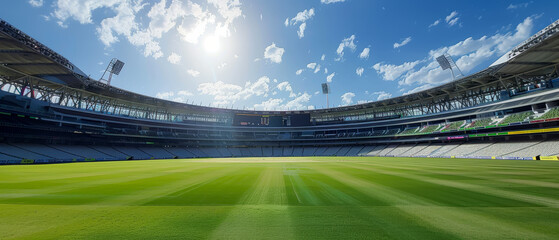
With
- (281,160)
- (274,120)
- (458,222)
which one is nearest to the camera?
(458,222)

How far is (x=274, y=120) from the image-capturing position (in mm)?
67562

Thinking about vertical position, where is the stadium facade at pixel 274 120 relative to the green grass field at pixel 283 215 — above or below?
above

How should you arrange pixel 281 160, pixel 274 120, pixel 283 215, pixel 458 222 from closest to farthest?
pixel 458 222 < pixel 283 215 < pixel 281 160 < pixel 274 120

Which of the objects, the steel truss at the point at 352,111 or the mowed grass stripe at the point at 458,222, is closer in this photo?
the mowed grass stripe at the point at 458,222

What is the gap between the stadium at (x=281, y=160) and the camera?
3.71 m

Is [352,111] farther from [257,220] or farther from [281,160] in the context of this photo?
[257,220]

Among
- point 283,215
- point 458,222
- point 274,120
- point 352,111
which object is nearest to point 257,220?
point 283,215

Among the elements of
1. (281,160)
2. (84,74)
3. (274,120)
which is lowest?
(281,160)

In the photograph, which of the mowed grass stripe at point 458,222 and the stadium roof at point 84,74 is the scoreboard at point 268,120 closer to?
the stadium roof at point 84,74

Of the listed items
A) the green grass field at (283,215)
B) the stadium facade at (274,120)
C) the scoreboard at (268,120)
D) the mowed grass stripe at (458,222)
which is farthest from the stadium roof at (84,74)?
the mowed grass stripe at (458,222)

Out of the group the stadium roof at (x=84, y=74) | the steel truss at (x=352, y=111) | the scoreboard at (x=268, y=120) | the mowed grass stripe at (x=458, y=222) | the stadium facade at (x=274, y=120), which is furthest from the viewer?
the scoreboard at (x=268, y=120)

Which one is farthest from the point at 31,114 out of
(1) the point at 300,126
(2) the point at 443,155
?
(2) the point at 443,155

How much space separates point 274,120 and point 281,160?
37.0 metres

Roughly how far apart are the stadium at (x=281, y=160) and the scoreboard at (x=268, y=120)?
496mm
